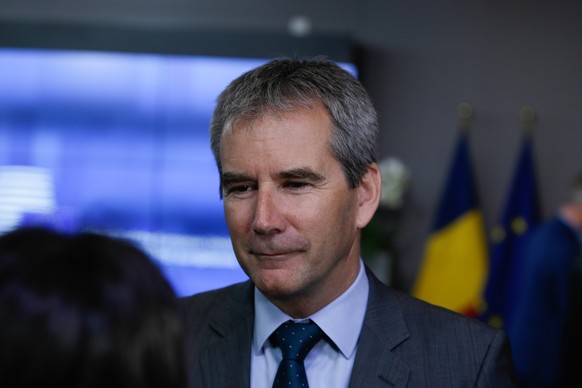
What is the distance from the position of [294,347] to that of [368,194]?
368 millimetres

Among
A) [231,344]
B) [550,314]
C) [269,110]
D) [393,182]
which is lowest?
[550,314]

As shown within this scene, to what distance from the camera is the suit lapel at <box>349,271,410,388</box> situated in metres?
1.76

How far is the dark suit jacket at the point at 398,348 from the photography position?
1.79m

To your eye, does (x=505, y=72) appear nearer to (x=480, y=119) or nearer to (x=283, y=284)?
(x=480, y=119)

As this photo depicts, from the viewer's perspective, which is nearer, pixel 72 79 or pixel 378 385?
pixel 378 385

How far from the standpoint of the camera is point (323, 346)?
1.81 meters

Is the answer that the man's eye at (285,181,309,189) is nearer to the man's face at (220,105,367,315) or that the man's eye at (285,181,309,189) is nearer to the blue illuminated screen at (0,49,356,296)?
the man's face at (220,105,367,315)

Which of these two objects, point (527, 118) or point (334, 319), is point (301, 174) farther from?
point (527, 118)

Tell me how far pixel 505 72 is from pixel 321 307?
171 inches

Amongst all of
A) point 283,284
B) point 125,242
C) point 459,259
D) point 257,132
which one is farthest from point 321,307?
point 459,259

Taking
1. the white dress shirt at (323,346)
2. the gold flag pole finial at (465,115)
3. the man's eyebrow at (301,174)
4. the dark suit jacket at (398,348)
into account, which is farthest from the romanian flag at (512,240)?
the man's eyebrow at (301,174)

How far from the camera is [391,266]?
582cm

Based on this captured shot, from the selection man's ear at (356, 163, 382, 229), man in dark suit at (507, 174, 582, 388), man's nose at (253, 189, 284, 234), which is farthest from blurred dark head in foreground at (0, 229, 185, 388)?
man in dark suit at (507, 174, 582, 388)

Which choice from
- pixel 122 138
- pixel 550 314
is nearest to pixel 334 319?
pixel 550 314
